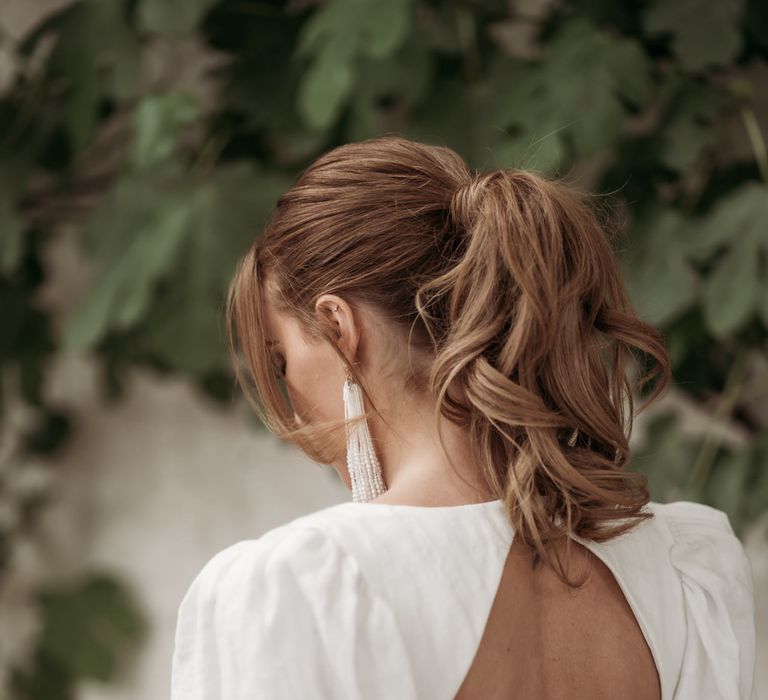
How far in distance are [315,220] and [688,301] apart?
3.13ft

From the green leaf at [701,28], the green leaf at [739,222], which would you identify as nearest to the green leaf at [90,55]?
the green leaf at [701,28]

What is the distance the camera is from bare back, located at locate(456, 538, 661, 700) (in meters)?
0.80

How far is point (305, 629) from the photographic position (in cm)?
75

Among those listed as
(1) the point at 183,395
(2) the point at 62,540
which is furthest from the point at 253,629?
(2) the point at 62,540

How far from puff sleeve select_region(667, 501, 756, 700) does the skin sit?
222mm

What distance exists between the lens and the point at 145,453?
2.78 m

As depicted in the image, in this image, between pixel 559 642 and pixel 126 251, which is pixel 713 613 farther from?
pixel 126 251

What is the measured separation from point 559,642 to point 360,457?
0.21 m

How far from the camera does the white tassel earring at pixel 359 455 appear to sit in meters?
0.90

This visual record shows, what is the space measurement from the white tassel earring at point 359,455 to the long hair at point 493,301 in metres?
0.02

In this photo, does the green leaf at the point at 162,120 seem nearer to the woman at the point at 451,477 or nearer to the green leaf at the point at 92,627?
the woman at the point at 451,477

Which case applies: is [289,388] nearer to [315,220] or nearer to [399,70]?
[315,220]

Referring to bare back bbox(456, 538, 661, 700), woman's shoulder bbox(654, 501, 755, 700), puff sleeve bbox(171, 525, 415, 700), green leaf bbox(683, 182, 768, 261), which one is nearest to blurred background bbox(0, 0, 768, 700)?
green leaf bbox(683, 182, 768, 261)

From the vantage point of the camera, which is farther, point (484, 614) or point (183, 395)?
point (183, 395)
